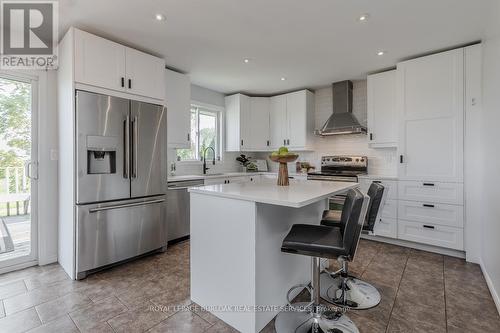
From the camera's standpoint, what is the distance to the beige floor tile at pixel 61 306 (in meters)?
1.88

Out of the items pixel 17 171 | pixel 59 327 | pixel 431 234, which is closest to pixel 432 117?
pixel 431 234

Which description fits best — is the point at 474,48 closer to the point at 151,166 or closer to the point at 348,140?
the point at 348,140

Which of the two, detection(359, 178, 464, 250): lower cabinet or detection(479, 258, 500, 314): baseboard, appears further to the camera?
detection(359, 178, 464, 250): lower cabinet

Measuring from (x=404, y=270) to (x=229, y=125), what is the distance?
3.78m

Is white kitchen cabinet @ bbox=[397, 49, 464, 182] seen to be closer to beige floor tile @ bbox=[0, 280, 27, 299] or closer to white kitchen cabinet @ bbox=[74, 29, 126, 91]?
white kitchen cabinet @ bbox=[74, 29, 126, 91]

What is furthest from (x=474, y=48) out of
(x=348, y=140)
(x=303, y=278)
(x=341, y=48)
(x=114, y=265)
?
(x=114, y=265)

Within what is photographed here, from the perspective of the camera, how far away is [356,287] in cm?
223

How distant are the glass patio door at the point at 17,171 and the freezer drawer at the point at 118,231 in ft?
2.89

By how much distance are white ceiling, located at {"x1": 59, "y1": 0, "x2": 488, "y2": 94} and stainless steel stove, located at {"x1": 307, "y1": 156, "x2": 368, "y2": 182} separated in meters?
1.52

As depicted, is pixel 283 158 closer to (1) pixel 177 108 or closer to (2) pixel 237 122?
(1) pixel 177 108

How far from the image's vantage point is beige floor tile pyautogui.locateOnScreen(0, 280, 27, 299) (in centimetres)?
218

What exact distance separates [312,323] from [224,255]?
2.49ft

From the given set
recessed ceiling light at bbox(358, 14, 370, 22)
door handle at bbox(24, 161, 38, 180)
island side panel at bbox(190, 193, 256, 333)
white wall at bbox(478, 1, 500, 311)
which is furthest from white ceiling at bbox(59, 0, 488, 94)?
island side panel at bbox(190, 193, 256, 333)

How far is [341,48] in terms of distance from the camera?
10.2ft
